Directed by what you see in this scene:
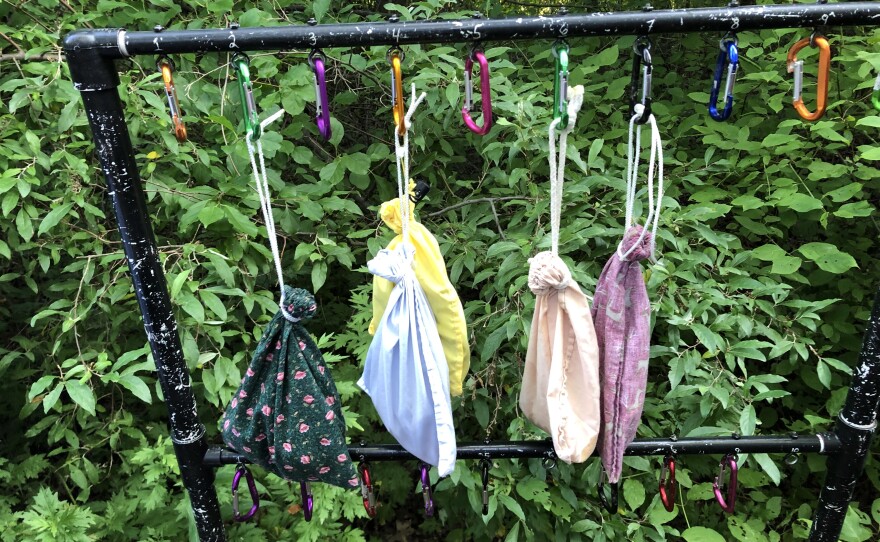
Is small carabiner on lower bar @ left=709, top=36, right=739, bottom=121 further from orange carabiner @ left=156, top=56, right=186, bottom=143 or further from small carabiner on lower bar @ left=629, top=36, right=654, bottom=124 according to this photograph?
orange carabiner @ left=156, top=56, right=186, bottom=143

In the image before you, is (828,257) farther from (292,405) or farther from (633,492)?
(292,405)

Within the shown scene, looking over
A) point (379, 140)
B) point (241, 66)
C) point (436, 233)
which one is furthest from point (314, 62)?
point (379, 140)

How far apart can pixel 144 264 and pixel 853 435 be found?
1572 mm

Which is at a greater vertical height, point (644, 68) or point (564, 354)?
point (644, 68)

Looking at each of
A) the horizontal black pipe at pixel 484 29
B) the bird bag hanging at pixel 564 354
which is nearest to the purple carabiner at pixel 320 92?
the horizontal black pipe at pixel 484 29

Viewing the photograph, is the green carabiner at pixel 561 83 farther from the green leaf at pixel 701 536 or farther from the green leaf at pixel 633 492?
the green leaf at pixel 701 536

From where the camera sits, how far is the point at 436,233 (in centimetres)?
213

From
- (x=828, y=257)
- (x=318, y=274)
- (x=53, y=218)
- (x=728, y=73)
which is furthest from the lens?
(x=828, y=257)

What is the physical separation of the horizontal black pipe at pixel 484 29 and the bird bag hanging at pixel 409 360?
19 cm

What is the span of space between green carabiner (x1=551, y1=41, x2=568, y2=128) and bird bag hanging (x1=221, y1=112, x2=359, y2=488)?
22.6 inches

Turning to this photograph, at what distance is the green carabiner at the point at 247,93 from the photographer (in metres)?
1.03

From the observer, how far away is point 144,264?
47.5 inches

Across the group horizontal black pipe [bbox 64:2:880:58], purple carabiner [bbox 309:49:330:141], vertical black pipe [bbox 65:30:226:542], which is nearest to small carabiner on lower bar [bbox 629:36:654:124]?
horizontal black pipe [bbox 64:2:880:58]

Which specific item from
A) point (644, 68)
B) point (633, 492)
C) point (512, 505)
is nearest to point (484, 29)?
point (644, 68)
